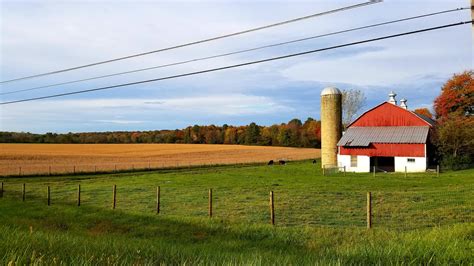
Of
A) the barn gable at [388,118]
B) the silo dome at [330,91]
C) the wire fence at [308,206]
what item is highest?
the silo dome at [330,91]

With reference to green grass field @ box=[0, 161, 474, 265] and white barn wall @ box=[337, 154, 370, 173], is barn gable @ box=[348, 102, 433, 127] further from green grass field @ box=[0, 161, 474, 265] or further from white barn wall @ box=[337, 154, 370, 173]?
green grass field @ box=[0, 161, 474, 265]

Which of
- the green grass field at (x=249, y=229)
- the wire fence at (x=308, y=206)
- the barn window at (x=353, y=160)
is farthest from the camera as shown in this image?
the barn window at (x=353, y=160)

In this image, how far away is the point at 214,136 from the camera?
4961 inches

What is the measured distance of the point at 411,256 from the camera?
21.5 ft

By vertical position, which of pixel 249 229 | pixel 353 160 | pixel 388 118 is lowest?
pixel 249 229

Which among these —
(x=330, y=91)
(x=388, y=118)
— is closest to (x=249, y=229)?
(x=388, y=118)

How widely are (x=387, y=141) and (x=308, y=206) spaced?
99.7ft

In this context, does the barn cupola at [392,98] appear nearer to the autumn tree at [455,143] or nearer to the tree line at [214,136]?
the autumn tree at [455,143]

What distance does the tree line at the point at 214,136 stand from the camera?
109m

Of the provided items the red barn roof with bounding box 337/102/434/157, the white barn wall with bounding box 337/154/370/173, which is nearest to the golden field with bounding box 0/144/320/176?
the white barn wall with bounding box 337/154/370/173

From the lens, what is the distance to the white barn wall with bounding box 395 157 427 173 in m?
43.7

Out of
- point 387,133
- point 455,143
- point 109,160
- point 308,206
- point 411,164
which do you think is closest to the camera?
point 308,206

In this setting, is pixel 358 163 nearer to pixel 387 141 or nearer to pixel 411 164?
A: pixel 387 141

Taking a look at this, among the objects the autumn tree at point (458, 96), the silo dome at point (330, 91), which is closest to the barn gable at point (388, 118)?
the silo dome at point (330, 91)
